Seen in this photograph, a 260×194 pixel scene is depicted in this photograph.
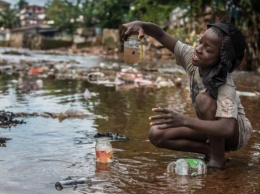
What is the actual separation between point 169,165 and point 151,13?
11932 millimetres

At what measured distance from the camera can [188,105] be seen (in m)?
6.52

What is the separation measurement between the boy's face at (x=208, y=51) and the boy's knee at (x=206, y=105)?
7.4 inches

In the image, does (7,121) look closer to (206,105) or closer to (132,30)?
(132,30)

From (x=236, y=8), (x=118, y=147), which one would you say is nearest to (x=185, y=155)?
(x=118, y=147)

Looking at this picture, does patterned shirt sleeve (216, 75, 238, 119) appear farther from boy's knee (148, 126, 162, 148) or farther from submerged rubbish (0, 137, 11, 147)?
submerged rubbish (0, 137, 11, 147)

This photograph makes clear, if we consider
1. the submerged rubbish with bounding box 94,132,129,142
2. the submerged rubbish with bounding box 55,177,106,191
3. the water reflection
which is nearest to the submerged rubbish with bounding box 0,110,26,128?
the water reflection

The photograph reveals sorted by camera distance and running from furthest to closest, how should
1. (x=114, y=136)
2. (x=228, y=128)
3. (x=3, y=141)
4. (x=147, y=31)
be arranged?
(x=114, y=136) → (x=3, y=141) → (x=147, y=31) → (x=228, y=128)

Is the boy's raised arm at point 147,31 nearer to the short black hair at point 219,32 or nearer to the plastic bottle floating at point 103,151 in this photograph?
the short black hair at point 219,32

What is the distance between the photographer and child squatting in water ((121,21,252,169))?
304 centimetres

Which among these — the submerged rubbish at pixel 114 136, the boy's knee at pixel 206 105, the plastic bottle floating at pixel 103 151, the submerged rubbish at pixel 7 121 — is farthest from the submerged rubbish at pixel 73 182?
the submerged rubbish at pixel 7 121

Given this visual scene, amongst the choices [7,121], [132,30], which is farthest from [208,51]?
[7,121]

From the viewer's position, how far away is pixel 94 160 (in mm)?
3447

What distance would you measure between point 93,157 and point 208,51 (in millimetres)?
1069

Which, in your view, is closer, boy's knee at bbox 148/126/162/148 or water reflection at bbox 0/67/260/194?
water reflection at bbox 0/67/260/194
